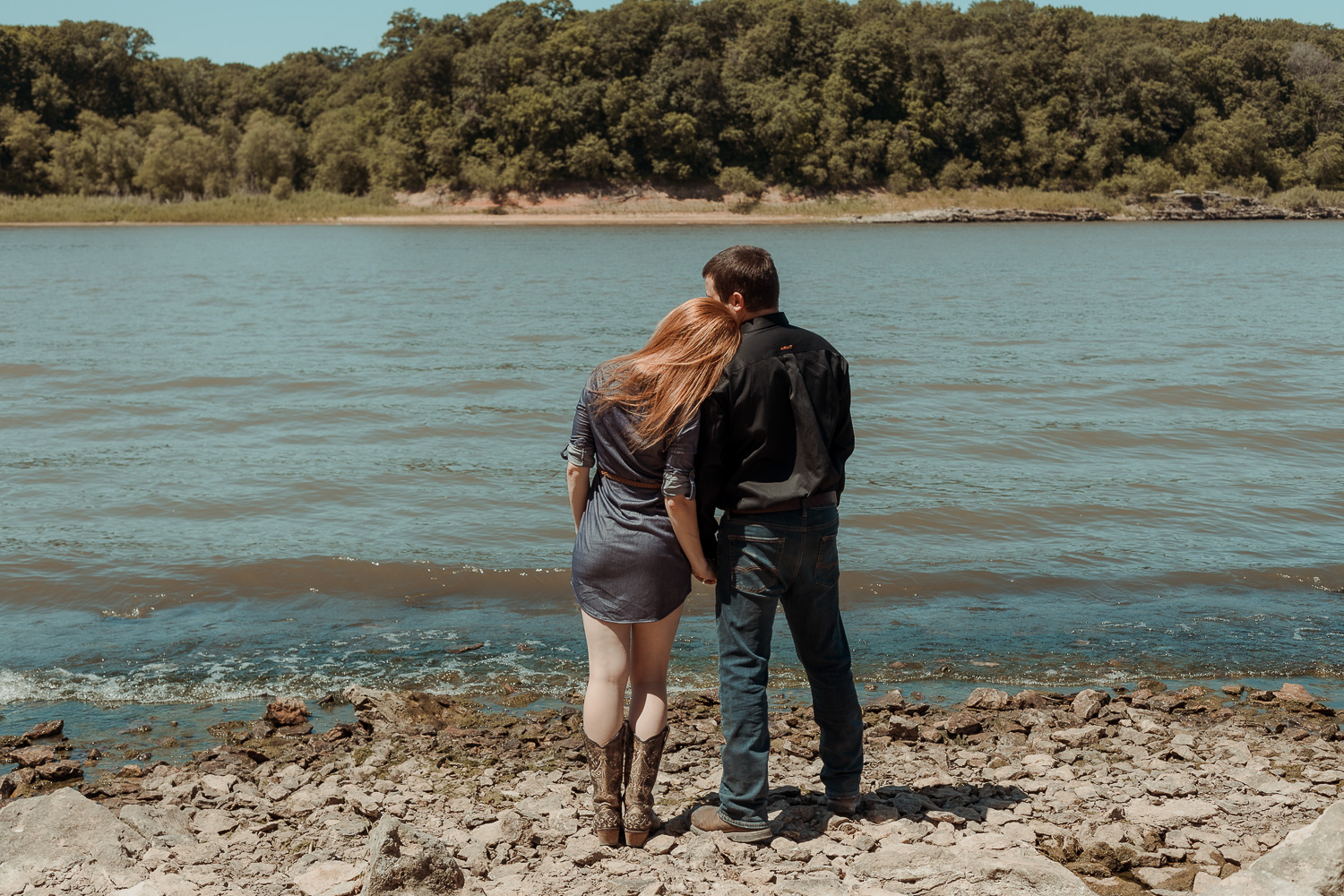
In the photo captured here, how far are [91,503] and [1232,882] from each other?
436 inches

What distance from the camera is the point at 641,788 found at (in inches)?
172

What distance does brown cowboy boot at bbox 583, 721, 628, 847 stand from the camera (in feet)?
14.3

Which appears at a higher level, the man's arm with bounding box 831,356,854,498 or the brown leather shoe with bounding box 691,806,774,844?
the man's arm with bounding box 831,356,854,498

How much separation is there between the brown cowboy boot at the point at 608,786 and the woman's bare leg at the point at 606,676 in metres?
0.04

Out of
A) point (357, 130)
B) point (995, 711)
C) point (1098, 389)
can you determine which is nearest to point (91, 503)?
point (995, 711)

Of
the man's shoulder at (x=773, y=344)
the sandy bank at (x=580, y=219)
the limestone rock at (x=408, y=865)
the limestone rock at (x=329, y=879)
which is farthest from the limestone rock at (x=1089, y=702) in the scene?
the sandy bank at (x=580, y=219)

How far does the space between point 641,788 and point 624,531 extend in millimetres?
1077

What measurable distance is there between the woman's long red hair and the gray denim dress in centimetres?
6

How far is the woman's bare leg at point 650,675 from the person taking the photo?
4.31 m

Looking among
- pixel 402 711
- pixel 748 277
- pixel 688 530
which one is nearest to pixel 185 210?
pixel 402 711

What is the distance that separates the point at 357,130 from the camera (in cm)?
10181

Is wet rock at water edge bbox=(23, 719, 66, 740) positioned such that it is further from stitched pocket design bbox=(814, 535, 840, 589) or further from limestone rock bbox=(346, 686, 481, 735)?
stitched pocket design bbox=(814, 535, 840, 589)

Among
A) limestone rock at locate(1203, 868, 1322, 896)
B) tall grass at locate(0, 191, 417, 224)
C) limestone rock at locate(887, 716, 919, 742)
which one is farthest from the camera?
tall grass at locate(0, 191, 417, 224)

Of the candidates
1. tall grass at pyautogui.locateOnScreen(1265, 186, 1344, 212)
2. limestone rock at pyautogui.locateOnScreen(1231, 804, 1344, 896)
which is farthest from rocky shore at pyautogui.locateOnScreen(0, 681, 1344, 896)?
tall grass at pyautogui.locateOnScreen(1265, 186, 1344, 212)
